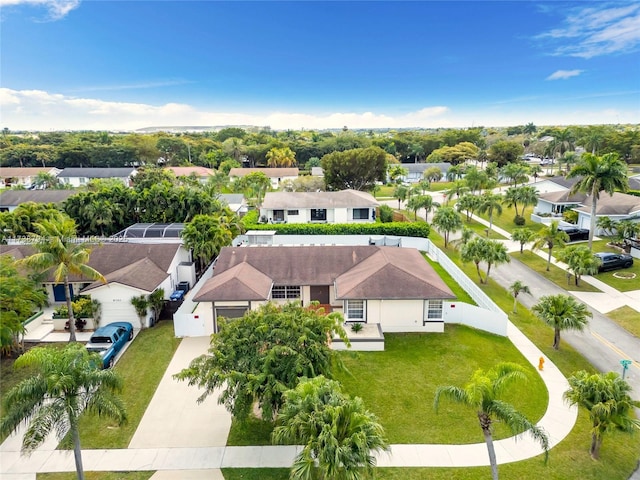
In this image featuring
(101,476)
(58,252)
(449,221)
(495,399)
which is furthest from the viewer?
(449,221)

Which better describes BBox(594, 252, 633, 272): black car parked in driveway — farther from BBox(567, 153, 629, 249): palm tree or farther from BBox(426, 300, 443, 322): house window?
BBox(426, 300, 443, 322): house window

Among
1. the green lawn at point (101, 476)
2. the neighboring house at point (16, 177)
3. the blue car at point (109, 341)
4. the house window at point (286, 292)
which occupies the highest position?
the neighboring house at point (16, 177)

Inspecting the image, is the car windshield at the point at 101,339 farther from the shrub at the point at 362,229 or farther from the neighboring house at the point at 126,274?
the shrub at the point at 362,229

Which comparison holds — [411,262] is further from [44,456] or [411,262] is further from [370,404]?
[44,456]

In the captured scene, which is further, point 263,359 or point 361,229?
point 361,229

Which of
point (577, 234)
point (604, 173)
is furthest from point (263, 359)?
point (577, 234)

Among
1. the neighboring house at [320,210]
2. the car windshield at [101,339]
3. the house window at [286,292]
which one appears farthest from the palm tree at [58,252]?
the neighboring house at [320,210]

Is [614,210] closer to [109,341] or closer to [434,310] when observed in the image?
[434,310]
